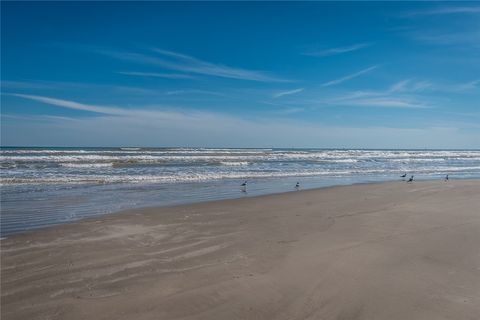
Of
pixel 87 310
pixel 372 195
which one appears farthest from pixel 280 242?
pixel 372 195

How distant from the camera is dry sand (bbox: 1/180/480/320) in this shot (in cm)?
385

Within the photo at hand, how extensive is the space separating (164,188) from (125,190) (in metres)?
1.56

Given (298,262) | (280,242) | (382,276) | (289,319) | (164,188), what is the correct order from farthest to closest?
(164,188)
(280,242)
(298,262)
(382,276)
(289,319)

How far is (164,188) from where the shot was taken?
15.2 m

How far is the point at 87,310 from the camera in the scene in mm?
3793

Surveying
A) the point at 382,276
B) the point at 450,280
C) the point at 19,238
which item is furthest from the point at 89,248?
the point at 450,280

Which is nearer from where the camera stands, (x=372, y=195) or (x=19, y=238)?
(x=19, y=238)

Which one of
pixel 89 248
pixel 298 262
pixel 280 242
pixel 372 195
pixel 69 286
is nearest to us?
pixel 69 286

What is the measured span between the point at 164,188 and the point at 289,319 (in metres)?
12.2

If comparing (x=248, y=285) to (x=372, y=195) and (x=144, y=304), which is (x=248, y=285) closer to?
Answer: (x=144, y=304)

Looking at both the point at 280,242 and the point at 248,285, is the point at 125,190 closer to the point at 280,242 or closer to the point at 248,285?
the point at 280,242

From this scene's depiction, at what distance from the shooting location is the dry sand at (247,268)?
3850 mm

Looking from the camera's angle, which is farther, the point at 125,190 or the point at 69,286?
the point at 125,190

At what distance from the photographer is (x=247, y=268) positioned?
16.6 ft
